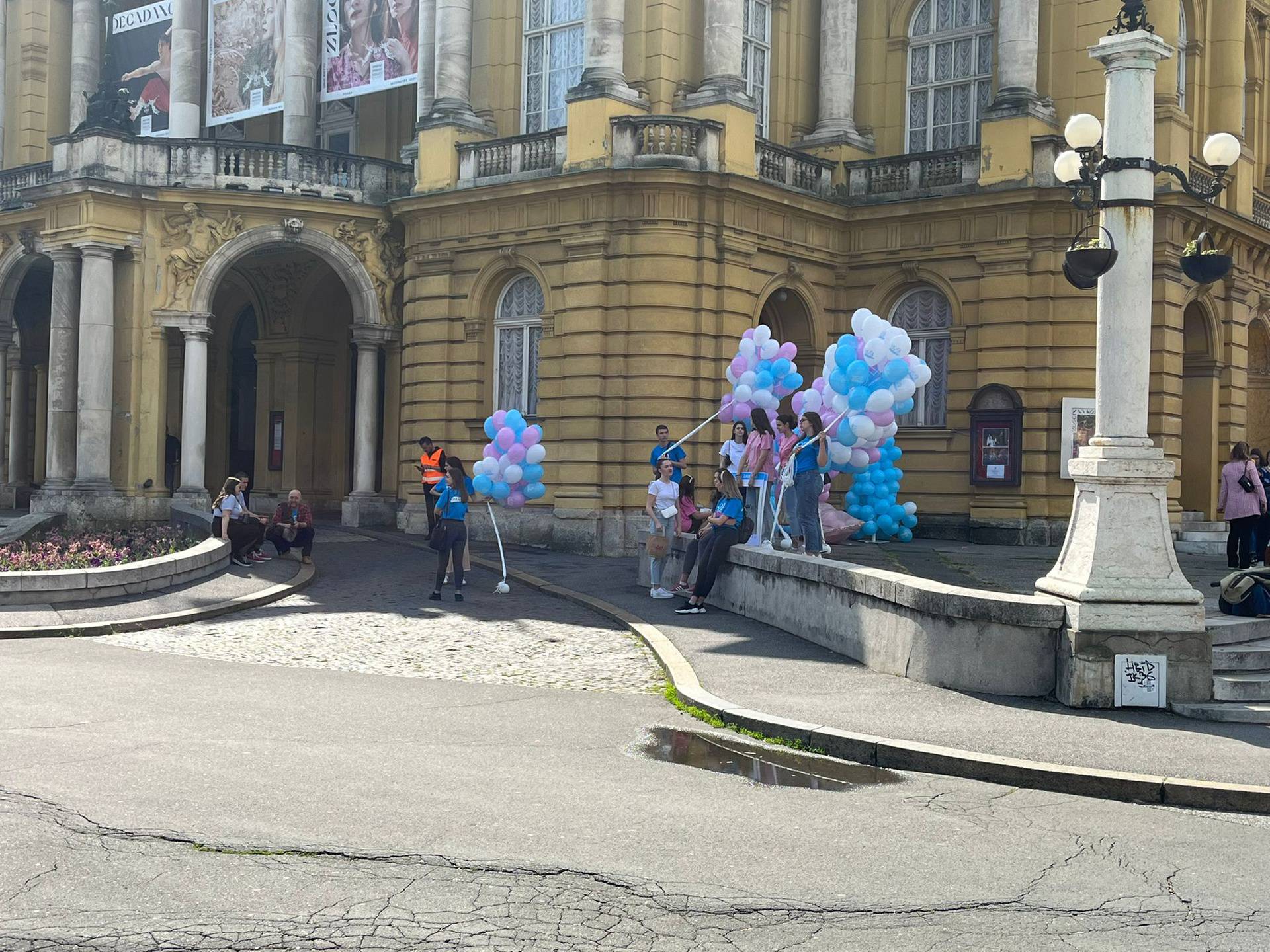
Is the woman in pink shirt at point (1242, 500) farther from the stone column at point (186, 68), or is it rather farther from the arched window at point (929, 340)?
the stone column at point (186, 68)

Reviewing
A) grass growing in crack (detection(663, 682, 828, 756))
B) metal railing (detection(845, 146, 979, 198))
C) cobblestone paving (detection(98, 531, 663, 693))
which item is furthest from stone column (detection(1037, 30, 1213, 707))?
metal railing (detection(845, 146, 979, 198))

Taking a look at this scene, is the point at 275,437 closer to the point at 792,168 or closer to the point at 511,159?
the point at 511,159

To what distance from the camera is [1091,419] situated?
25.6 m

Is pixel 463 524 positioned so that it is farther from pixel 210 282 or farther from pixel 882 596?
pixel 210 282

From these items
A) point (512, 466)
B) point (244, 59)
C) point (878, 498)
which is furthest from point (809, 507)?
point (244, 59)

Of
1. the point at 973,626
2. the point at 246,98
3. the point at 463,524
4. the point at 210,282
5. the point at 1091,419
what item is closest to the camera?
the point at 973,626

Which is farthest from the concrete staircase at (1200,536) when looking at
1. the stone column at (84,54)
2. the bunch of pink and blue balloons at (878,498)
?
the stone column at (84,54)

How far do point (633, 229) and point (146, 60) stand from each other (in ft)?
47.0

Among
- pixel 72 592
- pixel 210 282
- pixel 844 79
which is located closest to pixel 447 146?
pixel 210 282

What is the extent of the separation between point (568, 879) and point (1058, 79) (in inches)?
925

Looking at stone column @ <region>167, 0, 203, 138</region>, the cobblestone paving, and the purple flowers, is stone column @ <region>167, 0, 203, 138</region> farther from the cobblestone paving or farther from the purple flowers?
the cobblestone paving

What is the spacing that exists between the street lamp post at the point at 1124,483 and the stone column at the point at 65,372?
2091cm

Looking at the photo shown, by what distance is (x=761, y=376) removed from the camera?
64.6ft

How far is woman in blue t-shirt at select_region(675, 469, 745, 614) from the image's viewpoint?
16.5 m
